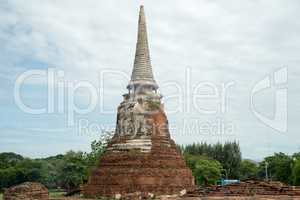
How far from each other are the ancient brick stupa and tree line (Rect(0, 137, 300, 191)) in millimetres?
12597

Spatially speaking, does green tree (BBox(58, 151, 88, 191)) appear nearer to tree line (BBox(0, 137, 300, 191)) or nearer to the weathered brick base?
tree line (BBox(0, 137, 300, 191))

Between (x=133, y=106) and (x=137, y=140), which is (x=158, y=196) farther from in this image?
(x=133, y=106)

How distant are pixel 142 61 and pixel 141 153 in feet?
27.4

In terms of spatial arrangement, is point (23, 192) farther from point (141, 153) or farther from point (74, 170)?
point (74, 170)

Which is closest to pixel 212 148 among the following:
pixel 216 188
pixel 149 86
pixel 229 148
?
pixel 229 148

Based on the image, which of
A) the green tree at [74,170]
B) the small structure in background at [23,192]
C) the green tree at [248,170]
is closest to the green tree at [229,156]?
the green tree at [248,170]

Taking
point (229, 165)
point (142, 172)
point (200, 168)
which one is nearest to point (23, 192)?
point (142, 172)

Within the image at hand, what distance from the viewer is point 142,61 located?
33875mm

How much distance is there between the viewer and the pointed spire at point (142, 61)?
33.3 m

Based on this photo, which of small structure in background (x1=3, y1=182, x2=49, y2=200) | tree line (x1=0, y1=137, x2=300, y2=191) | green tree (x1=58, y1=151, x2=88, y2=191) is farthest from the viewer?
green tree (x1=58, y1=151, x2=88, y2=191)

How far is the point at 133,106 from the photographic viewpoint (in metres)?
32.1

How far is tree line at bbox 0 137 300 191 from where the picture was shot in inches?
1983

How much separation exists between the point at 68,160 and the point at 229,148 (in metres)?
23.7

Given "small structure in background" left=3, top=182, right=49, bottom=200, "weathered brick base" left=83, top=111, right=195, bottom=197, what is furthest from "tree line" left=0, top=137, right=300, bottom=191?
"small structure in background" left=3, top=182, right=49, bottom=200
